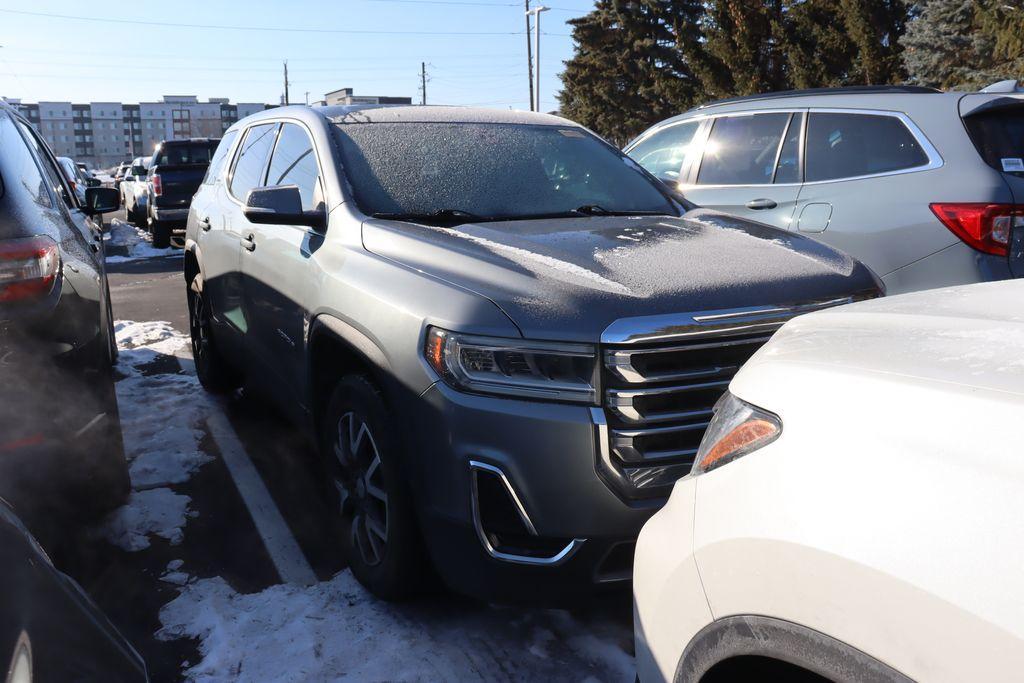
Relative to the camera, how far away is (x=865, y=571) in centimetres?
120

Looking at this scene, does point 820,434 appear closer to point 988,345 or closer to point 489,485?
point 988,345

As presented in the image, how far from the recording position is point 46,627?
139cm

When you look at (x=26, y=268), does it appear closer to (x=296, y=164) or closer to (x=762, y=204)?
(x=296, y=164)

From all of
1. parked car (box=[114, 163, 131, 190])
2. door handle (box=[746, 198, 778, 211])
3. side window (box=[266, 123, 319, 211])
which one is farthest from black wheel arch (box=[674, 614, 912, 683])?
parked car (box=[114, 163, 131, 190])

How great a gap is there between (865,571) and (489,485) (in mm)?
1413

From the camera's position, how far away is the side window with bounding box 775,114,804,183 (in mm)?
5594

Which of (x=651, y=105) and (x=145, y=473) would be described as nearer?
(x=145, y=473)

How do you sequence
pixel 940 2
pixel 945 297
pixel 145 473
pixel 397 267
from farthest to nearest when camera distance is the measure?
pixel 940 2 → pixel 145 473 → pixel 397 267 → pixel 945 297

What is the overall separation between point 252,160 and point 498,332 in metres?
3.02

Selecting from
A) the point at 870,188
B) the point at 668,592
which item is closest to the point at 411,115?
the point at 870,188

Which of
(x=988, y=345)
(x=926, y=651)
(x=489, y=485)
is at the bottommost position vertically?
(x=489, y=485)

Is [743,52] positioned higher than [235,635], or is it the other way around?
[743,52]

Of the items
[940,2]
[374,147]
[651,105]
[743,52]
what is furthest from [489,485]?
[651,105]

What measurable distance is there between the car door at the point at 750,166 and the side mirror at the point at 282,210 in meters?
2.91
